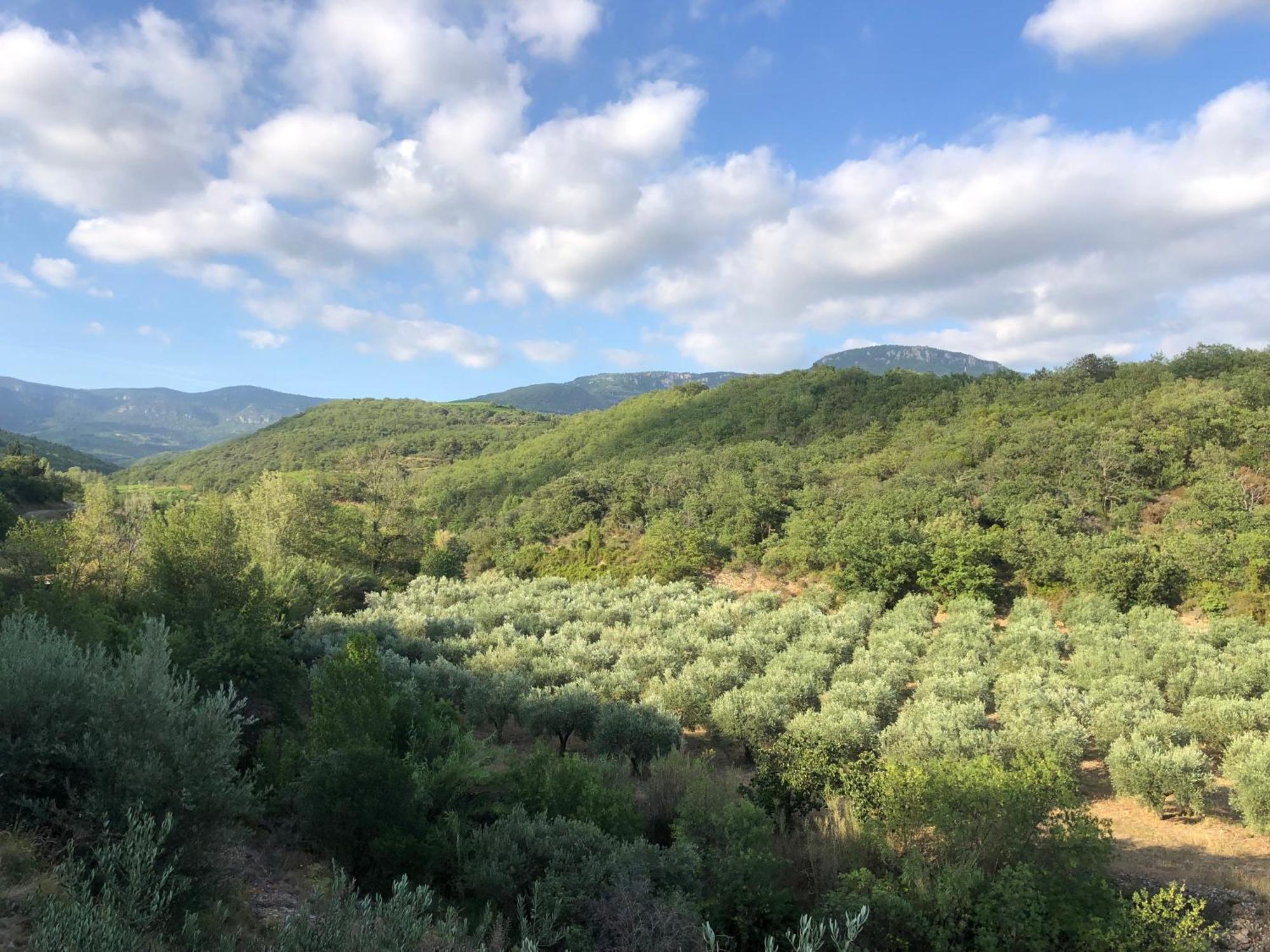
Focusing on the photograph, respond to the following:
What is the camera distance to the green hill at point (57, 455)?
376 feet

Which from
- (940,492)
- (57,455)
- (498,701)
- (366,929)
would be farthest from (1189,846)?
(57,455)

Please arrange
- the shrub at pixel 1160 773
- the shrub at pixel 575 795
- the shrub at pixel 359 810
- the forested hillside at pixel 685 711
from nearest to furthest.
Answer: the forested hillside at pixel 685 711
the shrub at pixel 359 810
the shrub at pixel 575 795
the shrub at pixel 1160 773

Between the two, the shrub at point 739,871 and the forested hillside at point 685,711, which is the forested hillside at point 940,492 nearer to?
the forested hillside at point 685,711

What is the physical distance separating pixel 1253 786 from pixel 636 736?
1444 cm

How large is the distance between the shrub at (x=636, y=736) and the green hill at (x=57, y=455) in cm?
12774

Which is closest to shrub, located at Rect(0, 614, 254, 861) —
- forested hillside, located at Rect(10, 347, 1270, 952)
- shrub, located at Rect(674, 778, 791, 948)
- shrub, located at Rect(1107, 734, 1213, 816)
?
forested hillside, located at Rect(10, 347, 1270, 952)

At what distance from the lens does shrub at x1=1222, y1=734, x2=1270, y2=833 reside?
45.4 feet

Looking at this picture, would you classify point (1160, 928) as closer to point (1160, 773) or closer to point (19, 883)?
point (1160, 773)

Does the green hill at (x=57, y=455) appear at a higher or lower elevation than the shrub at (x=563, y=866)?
higher

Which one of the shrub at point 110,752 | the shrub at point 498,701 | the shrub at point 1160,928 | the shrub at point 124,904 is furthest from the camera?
the shrub at point 498,701

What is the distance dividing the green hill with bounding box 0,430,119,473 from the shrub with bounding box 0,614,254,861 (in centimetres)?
13000

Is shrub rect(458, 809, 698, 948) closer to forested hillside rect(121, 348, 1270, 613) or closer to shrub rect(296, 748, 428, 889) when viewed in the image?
shrub rect(296, 748, 428, 889)

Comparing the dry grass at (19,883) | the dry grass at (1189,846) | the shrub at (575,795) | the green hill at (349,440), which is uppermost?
the green hill at (349,440)

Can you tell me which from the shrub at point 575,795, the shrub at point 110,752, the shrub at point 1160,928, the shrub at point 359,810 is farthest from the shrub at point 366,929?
the shrub at point 1160,928
